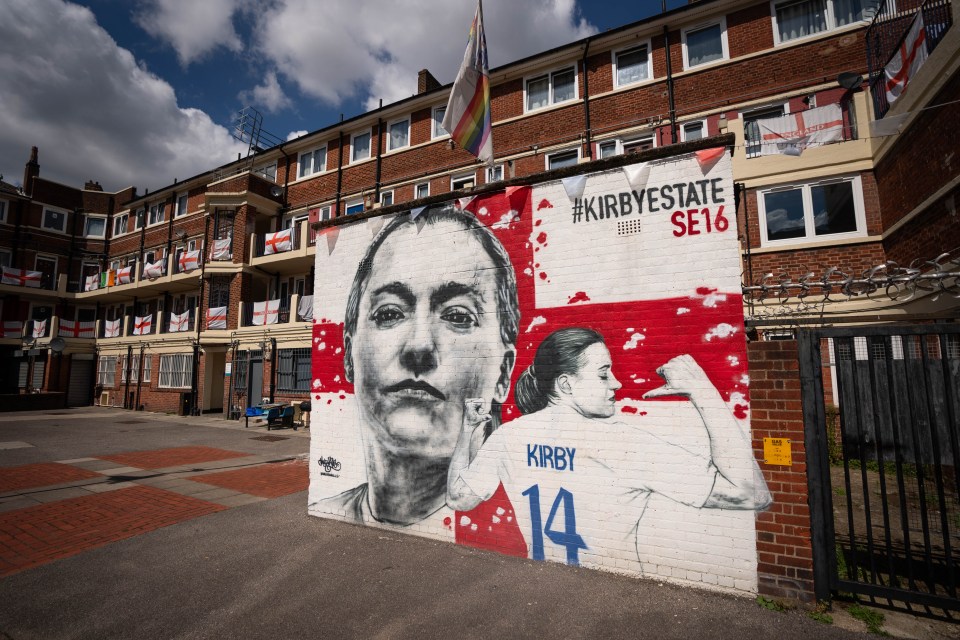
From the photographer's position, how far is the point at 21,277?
25.9m

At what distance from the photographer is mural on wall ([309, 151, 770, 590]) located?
168 inches

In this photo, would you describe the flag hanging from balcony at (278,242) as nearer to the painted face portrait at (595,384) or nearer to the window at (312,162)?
the window at (312,162)

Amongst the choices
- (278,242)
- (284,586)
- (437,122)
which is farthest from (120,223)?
(284,586)

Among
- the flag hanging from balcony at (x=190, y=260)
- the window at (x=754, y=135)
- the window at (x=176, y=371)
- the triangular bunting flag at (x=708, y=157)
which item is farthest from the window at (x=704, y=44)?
the window at (x=176, y=371)

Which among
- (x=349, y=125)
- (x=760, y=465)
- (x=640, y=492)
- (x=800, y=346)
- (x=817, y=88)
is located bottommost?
(x=640, y=492)

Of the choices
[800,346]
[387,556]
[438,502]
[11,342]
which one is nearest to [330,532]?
[387,556]

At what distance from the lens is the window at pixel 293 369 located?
59.1 ft

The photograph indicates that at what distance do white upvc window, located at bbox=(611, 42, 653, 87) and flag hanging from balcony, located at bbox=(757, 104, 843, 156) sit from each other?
16.0ft

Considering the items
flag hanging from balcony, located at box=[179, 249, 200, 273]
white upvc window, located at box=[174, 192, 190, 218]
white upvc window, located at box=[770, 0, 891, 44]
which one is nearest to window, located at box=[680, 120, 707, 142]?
white upvc window, located at box=[770, 0, 891, 44]

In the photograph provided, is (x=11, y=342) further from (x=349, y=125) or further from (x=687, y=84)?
(x=687, y=84)

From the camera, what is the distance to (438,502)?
557 centimetres

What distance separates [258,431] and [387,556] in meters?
12.8

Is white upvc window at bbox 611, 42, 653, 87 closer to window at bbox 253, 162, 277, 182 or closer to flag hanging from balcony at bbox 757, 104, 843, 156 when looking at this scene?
flag hanging from balcony at bbox 757, 104, 843, 156

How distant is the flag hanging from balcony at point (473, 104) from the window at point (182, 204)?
25172 millimetres
